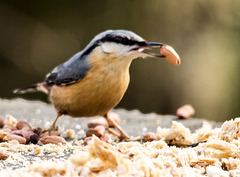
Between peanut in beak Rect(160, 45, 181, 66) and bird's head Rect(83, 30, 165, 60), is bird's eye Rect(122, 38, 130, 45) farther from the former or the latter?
peanut in beak Rect(160, 45, 181, 66)

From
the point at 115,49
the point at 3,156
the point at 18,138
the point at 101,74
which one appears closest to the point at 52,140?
the point at 18,138

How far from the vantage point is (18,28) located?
22.2 feet

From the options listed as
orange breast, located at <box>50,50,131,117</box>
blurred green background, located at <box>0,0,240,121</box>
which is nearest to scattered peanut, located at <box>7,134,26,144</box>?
orange breast, located at <box>50,50,131,117</box>

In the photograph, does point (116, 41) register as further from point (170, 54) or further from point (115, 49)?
point (170, 54)

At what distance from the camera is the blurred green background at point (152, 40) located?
19.3 ft

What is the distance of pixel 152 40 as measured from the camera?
637cm

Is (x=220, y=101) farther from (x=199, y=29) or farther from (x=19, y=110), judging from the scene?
(x=19, y=110)

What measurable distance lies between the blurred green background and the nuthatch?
283 centimetres

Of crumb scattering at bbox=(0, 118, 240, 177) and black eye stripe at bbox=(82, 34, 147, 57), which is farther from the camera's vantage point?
black eye stripe at bbox=(82, 34, 147, 57)

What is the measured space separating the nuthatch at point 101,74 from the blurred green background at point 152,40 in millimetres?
2832

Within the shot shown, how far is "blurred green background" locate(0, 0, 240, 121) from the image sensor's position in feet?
19.3

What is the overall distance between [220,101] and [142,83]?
116 centimetres

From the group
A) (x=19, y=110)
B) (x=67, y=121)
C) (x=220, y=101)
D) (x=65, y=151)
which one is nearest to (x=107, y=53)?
(x=65, y=151)

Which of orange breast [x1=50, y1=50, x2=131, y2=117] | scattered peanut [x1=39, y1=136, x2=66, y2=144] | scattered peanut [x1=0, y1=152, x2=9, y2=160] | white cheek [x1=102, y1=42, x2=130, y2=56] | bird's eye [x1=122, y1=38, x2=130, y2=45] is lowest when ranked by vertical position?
scattered peanut [x1=39, y1=136, x2=66, y2=144]
